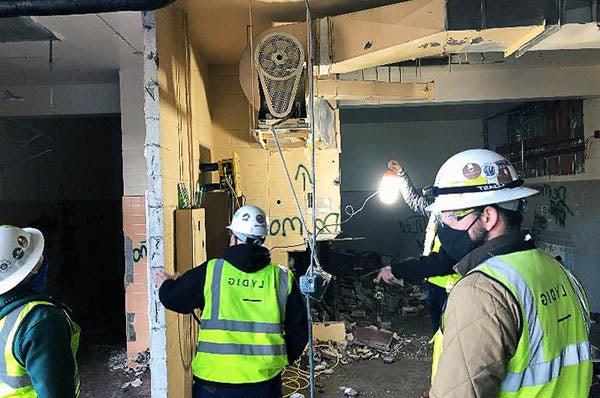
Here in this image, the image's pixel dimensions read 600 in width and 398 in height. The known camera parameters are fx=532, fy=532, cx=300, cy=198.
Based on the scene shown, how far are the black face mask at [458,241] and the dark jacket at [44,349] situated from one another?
132 centimetres

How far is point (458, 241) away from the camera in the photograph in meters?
1.68

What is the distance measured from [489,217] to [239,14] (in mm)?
3164

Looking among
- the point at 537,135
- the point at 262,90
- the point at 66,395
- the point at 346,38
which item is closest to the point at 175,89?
the point at 262,90

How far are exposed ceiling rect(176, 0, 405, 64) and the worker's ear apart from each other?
107 inches

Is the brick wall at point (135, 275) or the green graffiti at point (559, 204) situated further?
the green graffiti at point (559, 204)

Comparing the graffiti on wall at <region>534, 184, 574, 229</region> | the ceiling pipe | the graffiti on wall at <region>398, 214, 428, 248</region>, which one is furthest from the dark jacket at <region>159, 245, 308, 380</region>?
the graffiti on wall at <region>398, 214, 428, 248</region>

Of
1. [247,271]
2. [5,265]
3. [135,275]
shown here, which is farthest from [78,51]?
[5,265]

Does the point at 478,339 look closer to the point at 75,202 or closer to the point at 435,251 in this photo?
the point at 435,251

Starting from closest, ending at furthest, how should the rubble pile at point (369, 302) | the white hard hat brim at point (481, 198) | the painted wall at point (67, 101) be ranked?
1. the white hard hat brim at point (481, 198)
2. the painted wall at point (67, 101)
3. the rubble pile at point (369, 302)

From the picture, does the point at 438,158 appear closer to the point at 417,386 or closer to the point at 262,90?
the point at 417,386

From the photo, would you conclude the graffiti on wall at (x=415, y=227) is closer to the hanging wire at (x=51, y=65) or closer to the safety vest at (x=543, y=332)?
the hanging wire at (x=51, y=65)

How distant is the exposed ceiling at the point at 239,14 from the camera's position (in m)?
3.92

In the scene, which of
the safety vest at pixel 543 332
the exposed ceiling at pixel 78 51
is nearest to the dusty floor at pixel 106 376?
the exposed ceiling at pixel 78 51

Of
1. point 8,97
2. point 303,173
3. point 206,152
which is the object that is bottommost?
point 303,173
